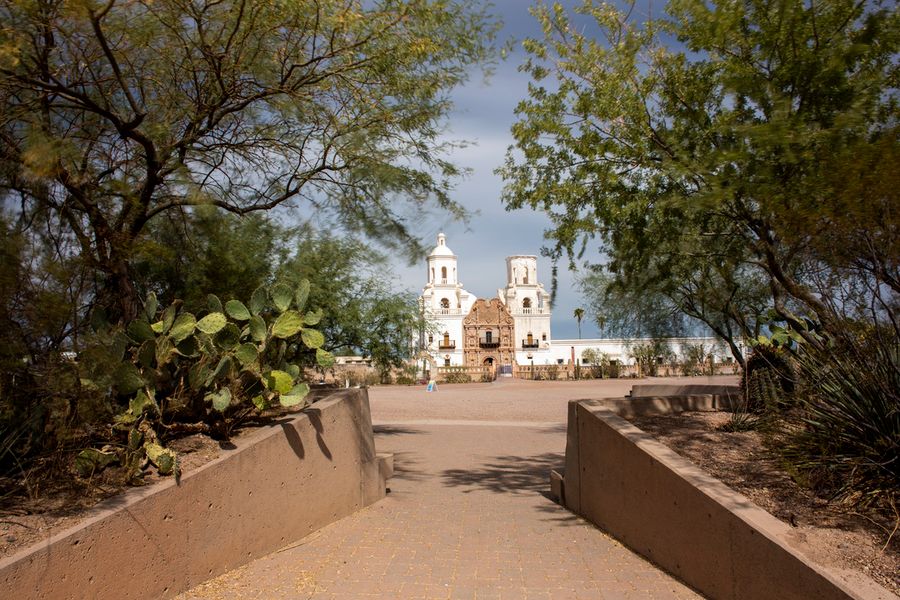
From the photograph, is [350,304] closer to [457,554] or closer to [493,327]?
[457,554]

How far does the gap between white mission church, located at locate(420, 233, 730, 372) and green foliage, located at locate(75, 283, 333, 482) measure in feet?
216

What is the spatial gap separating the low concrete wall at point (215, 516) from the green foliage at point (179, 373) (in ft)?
1.26

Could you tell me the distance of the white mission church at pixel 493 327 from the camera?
7712 centimetres

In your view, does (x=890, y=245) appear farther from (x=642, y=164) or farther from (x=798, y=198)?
(x=642, y=164)

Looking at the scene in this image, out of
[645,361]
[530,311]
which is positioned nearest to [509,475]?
[645,361]

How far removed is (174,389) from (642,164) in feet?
18.9

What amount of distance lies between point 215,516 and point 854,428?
4942 millimetres

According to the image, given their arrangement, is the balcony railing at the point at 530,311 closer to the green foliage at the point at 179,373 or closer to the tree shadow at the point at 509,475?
the tree shadow at the point at 509,475

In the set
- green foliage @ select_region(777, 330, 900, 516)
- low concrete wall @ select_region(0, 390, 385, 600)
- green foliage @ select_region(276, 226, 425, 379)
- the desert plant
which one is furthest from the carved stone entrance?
green foliage @ select_region(777, 330, 900, 516)

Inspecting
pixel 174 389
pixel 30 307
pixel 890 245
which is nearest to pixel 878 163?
pixel 890 245

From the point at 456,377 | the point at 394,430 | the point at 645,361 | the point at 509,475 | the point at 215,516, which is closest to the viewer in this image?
the point at 215,516

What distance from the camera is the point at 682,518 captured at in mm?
5480

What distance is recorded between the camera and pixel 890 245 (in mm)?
5082

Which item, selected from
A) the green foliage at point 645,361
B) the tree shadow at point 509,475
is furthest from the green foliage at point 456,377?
the tree shadow at point 509,475
